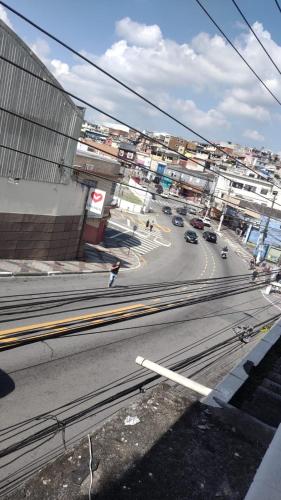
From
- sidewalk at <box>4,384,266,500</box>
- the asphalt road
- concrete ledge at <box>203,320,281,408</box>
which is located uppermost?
sidewalk at <box>4,384,266,500</box>

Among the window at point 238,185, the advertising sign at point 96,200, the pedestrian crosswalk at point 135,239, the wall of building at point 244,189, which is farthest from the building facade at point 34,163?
the window at point 238,185

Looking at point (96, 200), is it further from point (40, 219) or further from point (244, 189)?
point (244, 189)

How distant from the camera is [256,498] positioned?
3.25 metres

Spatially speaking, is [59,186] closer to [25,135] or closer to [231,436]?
[25,135]

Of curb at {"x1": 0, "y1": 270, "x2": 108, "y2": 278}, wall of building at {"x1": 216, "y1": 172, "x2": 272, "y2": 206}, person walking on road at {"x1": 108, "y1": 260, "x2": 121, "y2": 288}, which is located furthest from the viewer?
wall of building at {"x1": 216, "y1": 172, "x2": 272, "y2": 206}

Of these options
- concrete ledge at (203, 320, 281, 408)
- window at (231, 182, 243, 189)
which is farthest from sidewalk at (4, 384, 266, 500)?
window at (231, 182, 243, 189)

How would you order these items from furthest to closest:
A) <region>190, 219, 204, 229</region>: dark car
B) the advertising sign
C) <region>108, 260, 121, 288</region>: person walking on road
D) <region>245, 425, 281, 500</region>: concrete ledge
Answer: <region>190, 219, 204, 229</region>: dark car < the advertising sign < <region>108, 260, 121, 288</region>: person walking on road < <region>245, 425, 281, 500</region>: concrete ledge

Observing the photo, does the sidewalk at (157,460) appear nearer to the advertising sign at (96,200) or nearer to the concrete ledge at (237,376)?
the concrete ledge at (237,376)

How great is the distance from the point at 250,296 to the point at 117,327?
19105 mm

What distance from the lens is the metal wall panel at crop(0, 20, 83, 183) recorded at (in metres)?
19.8

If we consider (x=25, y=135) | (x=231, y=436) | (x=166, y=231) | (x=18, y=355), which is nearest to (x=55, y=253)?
(x=25, y=135)

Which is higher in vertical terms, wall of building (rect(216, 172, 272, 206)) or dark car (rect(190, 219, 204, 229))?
wall of building (rect(216, 172, 272, 206))

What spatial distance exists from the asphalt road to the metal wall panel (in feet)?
20.1

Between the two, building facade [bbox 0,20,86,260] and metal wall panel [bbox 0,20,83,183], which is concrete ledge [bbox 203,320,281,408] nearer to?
building facade [bbox 0,20,86,260]
